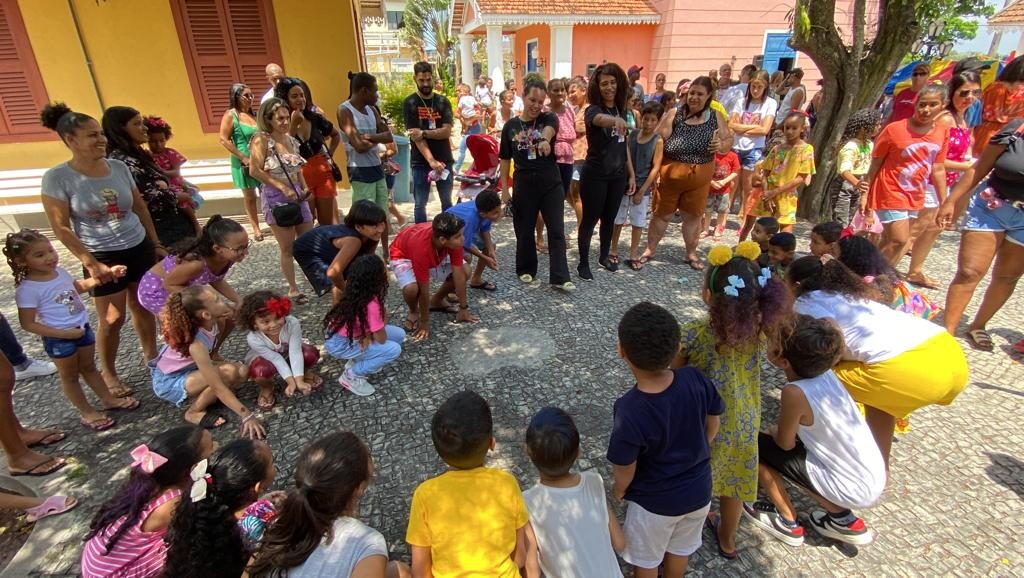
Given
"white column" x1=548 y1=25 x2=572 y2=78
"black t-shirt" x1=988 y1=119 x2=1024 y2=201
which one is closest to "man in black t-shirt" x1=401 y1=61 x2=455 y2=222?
"black t-shirt" x1=988 y1=119 x2=1024 y2=201

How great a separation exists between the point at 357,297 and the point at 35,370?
8.23 feet

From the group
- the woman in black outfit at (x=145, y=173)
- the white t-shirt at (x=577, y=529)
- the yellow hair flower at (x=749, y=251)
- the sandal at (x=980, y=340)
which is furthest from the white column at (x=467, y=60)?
the white t-shirt at (x=577, y=529)

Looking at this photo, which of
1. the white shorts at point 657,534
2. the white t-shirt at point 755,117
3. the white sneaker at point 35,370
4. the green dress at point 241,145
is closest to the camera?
the white shorts at point 657,534

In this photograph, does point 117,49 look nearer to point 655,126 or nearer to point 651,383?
point 655,126

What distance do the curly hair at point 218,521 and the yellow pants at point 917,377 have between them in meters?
2.73

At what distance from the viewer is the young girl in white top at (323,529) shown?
1588mm

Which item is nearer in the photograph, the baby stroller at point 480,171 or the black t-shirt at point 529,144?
the black t-shirt at point 529,144

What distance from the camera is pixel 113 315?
3.09m

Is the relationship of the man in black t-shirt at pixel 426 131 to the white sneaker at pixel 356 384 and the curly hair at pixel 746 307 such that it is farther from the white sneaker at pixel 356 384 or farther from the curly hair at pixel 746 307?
the curly hair at pixel 746 307

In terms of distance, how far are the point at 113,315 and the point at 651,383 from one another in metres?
3.35

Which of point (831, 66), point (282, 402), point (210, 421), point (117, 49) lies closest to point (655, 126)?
point (831, 66)

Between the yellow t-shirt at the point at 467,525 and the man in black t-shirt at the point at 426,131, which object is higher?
the man in black t-shirt at the point at 426,131

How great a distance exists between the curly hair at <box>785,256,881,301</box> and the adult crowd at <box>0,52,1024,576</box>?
0.04 feet

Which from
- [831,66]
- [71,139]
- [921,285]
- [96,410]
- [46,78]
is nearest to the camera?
[71,139]
